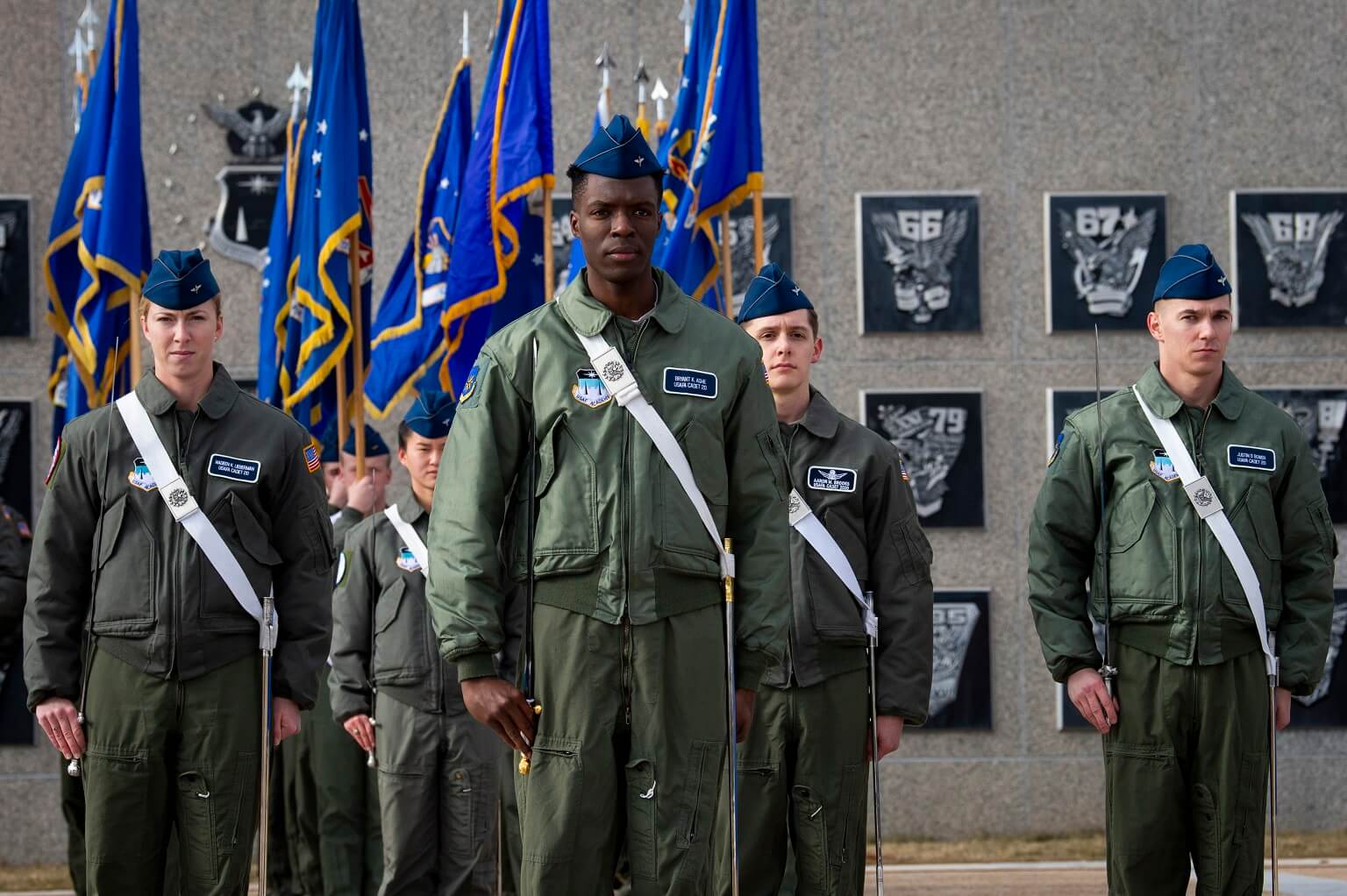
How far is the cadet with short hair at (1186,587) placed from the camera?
5371 millimetres

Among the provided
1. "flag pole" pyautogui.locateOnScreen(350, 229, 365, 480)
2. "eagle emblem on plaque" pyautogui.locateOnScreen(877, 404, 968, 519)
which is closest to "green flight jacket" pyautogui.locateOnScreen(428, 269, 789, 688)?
"flag pole" pyautogui.locateOnScreen(350, 229, 365, 480)

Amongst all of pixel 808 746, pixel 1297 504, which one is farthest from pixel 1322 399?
pixel 808 746

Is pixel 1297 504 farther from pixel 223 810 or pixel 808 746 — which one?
pixel 223 810

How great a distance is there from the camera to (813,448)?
5.89 meters

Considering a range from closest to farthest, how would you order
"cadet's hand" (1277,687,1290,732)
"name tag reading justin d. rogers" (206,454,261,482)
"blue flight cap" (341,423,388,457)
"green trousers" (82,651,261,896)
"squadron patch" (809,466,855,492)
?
1. "green trousers" (82,651,261,896)
2. "name tag reading justin d. rogers" (206,454,261,482)
3. "cadet's hand" (1277,687,1290,732)
4. "squadron patch" (809,466,855,492)
5. "blue flight cap" (341,423,388,457)

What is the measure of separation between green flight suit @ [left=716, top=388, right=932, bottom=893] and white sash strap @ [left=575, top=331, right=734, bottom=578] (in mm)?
1642

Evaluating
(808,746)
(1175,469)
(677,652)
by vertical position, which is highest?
(1175,469)

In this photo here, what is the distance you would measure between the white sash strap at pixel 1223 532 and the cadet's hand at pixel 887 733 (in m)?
1.19

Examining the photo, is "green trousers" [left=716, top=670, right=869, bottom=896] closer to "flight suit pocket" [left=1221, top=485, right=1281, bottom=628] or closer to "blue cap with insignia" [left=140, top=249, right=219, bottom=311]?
"flight suit pocket" [left=1221, top=485, right=1281, bottom=628]

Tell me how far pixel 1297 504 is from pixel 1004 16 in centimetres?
593

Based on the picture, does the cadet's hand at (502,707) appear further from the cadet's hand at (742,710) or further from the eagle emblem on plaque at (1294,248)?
the eagle emblem on plaque at (1294,248)

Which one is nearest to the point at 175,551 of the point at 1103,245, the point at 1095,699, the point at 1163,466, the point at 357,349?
the point at 1095,699

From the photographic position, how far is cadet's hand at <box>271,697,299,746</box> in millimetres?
5246

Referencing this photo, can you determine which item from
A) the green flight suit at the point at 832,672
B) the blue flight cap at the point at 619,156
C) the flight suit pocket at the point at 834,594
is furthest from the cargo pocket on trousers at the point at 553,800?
the flight suit pocket at the point at 834,594
